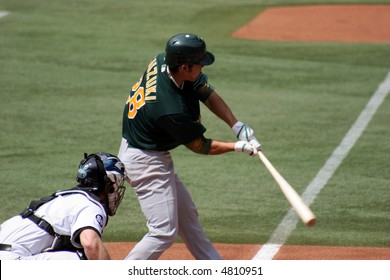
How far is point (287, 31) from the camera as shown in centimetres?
1769

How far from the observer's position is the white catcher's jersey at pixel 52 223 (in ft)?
Result: 18.3

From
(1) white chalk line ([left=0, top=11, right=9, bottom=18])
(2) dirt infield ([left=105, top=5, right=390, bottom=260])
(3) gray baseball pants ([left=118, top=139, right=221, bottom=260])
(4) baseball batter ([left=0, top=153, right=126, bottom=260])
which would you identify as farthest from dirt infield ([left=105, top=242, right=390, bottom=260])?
(1) white chalk line ([left=0, top=11, right=9, bottom=18])

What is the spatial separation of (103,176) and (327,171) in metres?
4.93

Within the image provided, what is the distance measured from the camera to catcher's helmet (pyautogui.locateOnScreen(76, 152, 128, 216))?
229 inches

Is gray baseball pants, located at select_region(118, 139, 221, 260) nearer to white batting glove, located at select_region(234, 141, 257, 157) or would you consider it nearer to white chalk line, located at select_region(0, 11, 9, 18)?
white batting glove, located at select_region(234, 141, 257, 157)

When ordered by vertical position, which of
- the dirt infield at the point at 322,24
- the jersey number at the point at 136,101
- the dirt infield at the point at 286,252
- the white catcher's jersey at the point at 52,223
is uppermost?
the jersey number at the point at 136,101

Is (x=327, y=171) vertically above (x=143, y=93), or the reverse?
(x=143, y=93)

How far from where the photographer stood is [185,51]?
651 cm

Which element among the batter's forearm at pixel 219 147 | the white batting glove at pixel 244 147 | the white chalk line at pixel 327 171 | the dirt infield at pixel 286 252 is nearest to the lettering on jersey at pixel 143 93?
the batter's forearm at pixel 219 147

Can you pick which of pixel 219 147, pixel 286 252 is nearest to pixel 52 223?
pixel 219 147

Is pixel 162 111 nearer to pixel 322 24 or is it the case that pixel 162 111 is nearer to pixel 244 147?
pixel 244 147

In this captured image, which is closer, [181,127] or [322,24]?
[181,127]

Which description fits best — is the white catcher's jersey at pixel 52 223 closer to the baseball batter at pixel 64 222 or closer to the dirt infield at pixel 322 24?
the baseball batter at pixel 64 222
